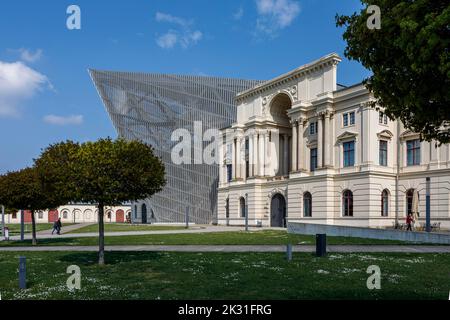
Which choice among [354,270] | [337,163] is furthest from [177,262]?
[337,163]

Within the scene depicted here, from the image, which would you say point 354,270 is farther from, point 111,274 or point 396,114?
point 111,274

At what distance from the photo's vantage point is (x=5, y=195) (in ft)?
103

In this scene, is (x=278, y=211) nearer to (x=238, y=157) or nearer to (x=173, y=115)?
(x=238, y=157)

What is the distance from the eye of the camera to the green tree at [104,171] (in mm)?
18859

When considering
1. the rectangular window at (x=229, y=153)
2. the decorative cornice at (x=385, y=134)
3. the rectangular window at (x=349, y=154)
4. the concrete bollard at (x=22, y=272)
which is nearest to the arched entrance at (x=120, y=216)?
the rectangular window at (x=229, y=153)

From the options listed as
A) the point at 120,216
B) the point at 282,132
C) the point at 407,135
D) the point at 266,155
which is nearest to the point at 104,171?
the point at 407,135

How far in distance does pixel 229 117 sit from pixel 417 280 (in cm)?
6840

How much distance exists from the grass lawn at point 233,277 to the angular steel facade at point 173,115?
2243 inches

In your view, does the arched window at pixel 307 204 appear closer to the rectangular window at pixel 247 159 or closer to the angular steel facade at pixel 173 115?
the rectangular window at pixel 247 159

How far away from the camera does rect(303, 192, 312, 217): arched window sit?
179 feet

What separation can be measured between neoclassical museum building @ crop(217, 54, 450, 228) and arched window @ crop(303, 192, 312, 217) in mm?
63

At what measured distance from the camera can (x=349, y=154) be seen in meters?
50.5

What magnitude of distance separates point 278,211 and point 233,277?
4739 cm

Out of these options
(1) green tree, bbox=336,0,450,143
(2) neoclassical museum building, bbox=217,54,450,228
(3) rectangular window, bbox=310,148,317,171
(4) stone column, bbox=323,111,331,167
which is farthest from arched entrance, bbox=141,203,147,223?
(1) green tree, bbox=336,0,450,143
